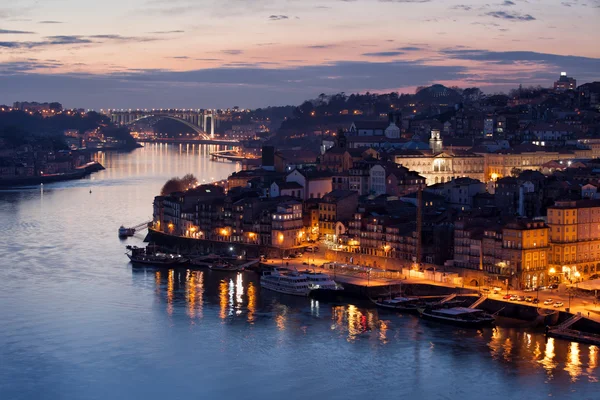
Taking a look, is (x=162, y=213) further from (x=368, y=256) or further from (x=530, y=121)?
(x=530, y=121)

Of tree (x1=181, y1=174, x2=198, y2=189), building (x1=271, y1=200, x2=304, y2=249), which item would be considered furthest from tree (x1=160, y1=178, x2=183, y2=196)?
building (x1=271, y1=200, x2=304, y2=249)

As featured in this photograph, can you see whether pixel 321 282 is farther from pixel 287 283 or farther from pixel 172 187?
pixel 172 187

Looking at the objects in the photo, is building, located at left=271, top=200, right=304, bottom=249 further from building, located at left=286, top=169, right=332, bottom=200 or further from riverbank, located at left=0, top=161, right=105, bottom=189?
riverbank, located at left=0, top=161, right=105, bottom=189

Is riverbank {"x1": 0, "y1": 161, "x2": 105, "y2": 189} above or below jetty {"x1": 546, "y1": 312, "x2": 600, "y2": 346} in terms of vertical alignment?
above

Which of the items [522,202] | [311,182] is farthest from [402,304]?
[311,182]

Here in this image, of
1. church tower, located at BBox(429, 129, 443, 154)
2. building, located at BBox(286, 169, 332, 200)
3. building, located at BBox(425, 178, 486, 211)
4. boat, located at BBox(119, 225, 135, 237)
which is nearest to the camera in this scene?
building, located at BBox(425, 178, 486, 211)

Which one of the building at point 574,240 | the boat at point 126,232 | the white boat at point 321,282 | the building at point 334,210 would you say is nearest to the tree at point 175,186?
the boat at point 126,232

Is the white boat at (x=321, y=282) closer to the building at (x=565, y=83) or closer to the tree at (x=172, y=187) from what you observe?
the tree at (x=172, y=187)
